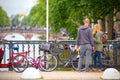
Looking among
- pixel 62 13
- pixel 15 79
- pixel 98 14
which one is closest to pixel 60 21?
pixel 62 13

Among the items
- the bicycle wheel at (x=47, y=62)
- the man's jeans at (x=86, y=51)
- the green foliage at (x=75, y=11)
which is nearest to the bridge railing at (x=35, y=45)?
the bicycle wheel at (x=47, y=62)

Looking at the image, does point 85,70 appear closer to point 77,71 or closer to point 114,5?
point 77,71

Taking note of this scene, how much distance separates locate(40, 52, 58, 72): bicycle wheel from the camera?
14773 mm

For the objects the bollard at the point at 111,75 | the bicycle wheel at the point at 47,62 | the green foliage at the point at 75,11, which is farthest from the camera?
the green foliage at the point at 75,11

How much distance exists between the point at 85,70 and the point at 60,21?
26.3 meters

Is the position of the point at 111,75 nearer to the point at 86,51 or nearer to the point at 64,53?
the point at 86,51

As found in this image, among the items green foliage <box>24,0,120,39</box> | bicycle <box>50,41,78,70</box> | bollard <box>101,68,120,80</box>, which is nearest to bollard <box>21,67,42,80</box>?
bollard <box>101,68,120,80</box>

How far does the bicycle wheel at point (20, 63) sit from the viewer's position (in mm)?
14672

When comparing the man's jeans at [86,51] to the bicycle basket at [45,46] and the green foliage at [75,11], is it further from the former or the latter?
the green foliage at [75,11]

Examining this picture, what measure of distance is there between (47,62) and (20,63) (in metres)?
1.01

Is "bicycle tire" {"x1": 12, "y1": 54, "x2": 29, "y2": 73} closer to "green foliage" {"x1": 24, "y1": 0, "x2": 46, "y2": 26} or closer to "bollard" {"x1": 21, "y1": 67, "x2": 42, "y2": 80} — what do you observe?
"bollard" {"x1": 21, "y1": 67, "x2": 42, "y2": 80}

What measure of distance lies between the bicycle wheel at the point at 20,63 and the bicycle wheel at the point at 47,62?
61cm

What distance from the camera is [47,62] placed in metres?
14.8

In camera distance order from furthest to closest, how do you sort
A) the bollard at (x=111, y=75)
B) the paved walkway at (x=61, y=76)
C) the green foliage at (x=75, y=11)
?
the green foliage at (x=75, y=11)
the paved walkway at (x=61, y=76)
the bollard at (x=111, y=75)
